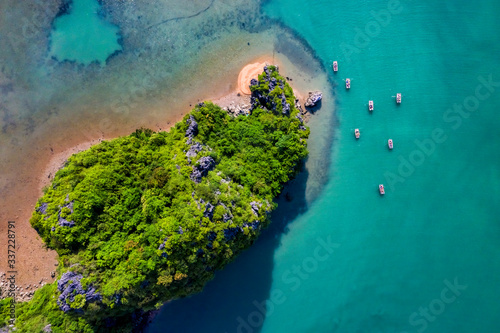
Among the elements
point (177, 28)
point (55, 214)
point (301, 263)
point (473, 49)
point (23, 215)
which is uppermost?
point (177, 28)

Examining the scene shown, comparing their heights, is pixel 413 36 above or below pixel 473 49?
above

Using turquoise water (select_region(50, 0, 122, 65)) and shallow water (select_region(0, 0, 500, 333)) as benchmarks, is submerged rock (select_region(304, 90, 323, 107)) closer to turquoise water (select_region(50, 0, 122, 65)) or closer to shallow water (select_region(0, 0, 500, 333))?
shallow water (select_region(0, 0, 500, 333))

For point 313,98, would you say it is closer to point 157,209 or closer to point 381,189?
point 381,189

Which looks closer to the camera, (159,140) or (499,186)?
(159,140)

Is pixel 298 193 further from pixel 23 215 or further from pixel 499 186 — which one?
pixel 23 215

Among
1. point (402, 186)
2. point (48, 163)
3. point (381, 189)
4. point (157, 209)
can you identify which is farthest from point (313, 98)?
point (48, 163)

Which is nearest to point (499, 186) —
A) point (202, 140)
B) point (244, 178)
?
point (244, 178)

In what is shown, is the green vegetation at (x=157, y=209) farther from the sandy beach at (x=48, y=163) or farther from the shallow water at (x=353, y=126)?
the shallow water at (x=353, y=126)

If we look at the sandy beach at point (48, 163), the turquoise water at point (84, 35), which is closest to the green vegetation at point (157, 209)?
the sandy beach at point (48, 163)
